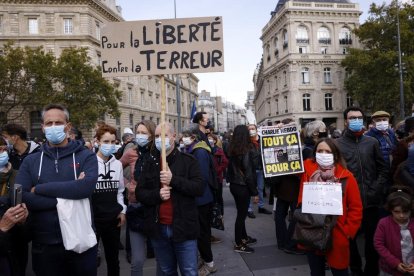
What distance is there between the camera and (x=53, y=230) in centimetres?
272

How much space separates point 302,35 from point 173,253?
163 ft

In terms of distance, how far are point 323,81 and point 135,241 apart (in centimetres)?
4899

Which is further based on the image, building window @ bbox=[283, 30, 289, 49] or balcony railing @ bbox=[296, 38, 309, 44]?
building window @ bbox=[283, 30, 289, 49]

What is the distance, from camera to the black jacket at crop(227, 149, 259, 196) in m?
5.38

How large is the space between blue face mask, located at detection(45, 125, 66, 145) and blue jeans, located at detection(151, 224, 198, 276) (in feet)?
3.76

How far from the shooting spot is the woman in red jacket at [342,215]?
3.30 m

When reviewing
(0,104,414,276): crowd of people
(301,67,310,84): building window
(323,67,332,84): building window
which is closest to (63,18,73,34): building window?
(301,67,310,84): building window

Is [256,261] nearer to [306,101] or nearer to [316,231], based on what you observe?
[316,231]

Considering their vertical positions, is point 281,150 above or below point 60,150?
below

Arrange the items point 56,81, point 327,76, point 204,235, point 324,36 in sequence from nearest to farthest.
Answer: point 204,235
point 56,81
point 327,76
point 324,36

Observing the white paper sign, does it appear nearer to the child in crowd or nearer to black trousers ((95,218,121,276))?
the child in crowd

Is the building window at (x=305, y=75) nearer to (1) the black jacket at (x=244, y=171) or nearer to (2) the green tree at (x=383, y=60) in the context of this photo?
(2) the green tree at (x=383, y=60)

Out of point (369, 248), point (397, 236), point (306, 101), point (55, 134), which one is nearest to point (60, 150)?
point (55, 134)

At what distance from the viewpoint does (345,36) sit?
163ft
